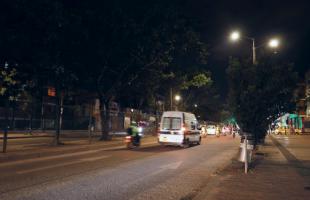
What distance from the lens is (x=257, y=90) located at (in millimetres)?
18969

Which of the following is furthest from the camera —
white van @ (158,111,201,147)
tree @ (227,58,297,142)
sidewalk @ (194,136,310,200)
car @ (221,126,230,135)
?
A: car @ (221,126,230,135)

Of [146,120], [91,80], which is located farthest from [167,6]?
[146,120]

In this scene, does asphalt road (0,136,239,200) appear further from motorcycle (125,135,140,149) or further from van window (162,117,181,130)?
van window (162,117,181,130)

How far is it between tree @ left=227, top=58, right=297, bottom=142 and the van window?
23.4 feet

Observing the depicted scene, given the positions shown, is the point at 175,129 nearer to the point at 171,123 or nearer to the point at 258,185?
the point at 171,123

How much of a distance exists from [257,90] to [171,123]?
8.63m

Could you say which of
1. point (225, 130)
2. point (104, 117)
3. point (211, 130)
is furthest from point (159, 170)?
point (225, 130)

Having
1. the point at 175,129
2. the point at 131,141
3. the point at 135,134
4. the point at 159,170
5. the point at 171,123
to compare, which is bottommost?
the point at 159,170

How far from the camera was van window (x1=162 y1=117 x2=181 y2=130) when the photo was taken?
26.3m

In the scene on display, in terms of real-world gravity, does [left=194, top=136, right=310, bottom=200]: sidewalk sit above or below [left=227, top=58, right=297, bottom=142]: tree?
below

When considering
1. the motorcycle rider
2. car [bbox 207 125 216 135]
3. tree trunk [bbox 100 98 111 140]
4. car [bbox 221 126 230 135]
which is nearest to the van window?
the motorcycle rider

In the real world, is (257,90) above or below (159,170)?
above

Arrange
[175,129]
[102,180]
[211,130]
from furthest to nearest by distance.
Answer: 1. [211,130]
2. [175,129]
3. [102,180]

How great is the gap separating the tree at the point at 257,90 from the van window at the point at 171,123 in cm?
714
